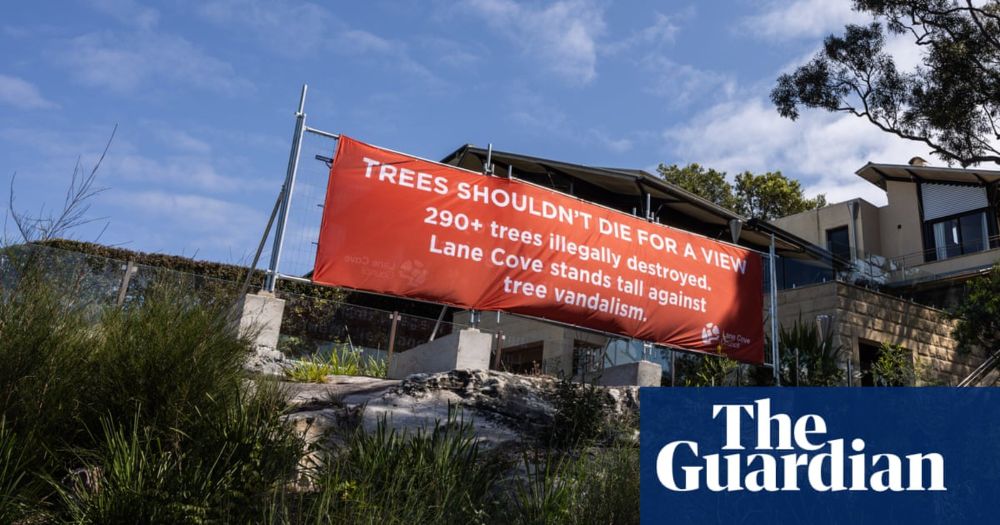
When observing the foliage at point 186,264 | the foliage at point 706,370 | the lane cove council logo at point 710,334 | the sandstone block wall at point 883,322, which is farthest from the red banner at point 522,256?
the sandstone block wall at point 883,322

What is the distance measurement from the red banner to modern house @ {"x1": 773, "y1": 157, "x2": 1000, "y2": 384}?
7035 mm

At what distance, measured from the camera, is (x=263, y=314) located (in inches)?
339

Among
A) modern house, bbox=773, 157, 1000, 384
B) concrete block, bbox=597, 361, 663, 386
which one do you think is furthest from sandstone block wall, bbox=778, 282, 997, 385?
concrete block, bbox=597, 361, 663, 386

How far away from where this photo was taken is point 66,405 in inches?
216

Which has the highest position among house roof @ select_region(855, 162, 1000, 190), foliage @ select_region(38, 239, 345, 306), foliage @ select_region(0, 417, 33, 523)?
house roof @ select_region(855, 162, 1000, 190)

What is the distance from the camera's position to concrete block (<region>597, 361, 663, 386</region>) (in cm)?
1084

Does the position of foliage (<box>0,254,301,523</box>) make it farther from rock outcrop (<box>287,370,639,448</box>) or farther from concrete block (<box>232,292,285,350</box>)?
concrete block (<box>232,292,285,350</box>)

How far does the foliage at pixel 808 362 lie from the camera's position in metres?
13.6

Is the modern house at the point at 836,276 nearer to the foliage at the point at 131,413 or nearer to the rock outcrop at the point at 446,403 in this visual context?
the rock outcrop at the point at 446,403

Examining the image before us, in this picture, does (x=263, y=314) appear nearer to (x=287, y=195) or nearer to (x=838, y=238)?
(x=287, y=195)

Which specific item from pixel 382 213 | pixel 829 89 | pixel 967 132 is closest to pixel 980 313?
pixel 967 132

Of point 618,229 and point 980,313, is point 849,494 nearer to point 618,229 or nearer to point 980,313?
point 618,229

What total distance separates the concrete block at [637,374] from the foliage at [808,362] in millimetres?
3648

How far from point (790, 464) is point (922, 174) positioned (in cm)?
2626
